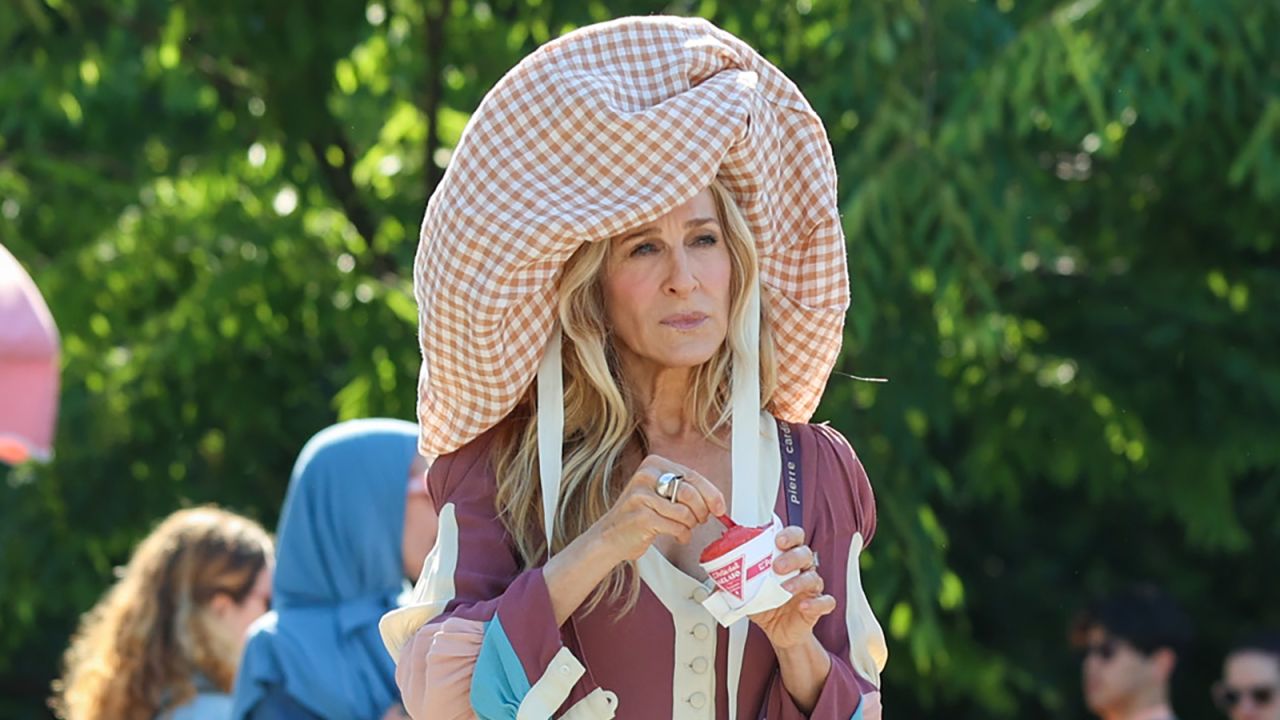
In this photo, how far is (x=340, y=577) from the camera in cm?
397

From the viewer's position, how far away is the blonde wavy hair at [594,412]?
2373 mm

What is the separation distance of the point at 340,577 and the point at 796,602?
192 cm

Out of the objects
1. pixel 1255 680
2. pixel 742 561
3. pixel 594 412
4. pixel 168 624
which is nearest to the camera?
pixel 742 561

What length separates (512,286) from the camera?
2322 millimetres

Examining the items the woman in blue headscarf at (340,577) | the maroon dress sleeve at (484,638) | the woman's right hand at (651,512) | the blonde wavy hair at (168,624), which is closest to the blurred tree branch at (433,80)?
the blonde wavy hair at (168,624)

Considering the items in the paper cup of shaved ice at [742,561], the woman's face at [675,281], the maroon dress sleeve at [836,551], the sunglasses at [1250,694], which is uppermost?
the woman's face at [675,281]

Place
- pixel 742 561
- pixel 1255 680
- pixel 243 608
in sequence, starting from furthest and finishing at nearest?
pixel 1255 680
pixel 243 608
pixel 742 561

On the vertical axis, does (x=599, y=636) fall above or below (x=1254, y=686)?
above

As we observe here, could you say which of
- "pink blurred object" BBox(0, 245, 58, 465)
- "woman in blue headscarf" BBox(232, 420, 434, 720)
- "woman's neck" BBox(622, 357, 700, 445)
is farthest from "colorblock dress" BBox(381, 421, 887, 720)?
"woman in blue headscarf" BBox(232, 420, 434, 720)

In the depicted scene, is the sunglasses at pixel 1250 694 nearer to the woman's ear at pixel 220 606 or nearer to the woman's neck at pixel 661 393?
the woman's ear at pixel 220 606

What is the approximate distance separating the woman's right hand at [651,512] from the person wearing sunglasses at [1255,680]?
3629 mm

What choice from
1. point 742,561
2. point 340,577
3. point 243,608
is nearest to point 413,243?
point 243,608

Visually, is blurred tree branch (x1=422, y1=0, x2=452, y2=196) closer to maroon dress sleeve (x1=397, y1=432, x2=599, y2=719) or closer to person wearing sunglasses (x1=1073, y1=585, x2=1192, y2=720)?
person wearing sunglasses (x1=1073, y1=585, x2=1192, y2=720)

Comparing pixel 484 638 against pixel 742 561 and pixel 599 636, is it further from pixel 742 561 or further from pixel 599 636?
pixel 742 561
